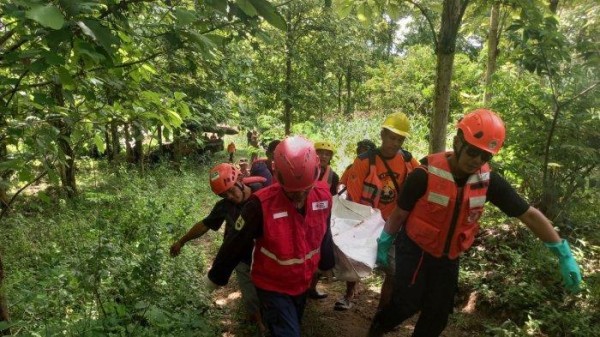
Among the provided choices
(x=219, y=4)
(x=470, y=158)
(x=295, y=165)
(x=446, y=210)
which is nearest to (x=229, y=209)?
(x=295, y=165)

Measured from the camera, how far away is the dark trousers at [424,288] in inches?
128

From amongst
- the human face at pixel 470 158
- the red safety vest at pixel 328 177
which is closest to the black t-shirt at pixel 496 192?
the human face at pixel 470 158

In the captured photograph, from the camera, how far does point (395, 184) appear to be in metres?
4.47

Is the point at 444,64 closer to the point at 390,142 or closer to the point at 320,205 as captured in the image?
the point at 390,142

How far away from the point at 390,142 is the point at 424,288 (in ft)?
5.27

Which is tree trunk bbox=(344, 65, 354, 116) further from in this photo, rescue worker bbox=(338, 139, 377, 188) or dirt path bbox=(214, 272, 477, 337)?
dirt path bbox=(214, 272, 477, 337)

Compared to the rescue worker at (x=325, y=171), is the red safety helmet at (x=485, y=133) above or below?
above

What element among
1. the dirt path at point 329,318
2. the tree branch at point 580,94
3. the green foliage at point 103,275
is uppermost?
the tree branch at point 580,94

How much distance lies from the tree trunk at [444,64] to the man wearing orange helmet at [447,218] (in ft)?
4.76

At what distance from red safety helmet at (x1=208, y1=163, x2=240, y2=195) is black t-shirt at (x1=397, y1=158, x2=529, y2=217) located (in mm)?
1448

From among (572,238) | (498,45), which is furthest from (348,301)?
(498,45)

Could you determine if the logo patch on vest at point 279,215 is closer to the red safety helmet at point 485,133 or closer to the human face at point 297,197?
the human face at point 297,197

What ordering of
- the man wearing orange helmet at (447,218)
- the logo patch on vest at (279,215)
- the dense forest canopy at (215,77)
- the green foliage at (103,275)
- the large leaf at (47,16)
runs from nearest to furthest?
1. the large leaf at (47,16)
2. the dense forest canopy at (215,77)
3. the logo patch on vest at (279,215)
4. the man wearing orange helmet at (447,218)
5. the green foliage at (103,275)

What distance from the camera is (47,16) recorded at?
4.20 feet
